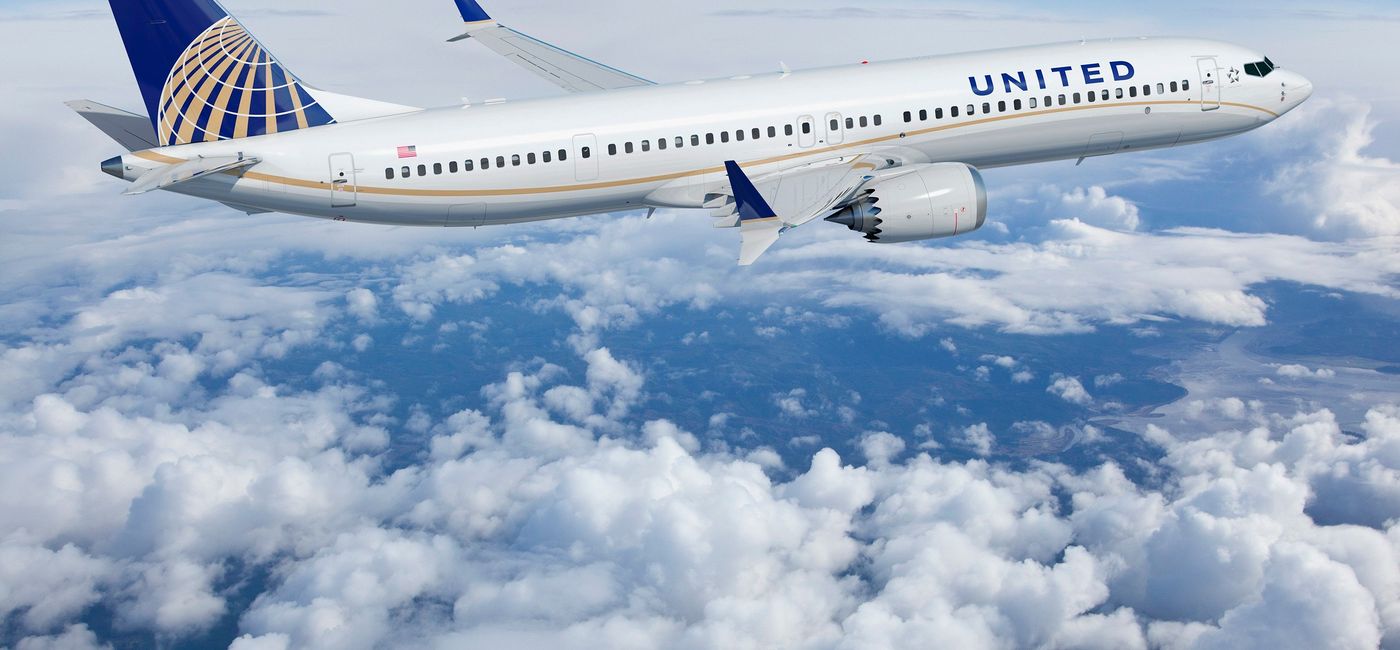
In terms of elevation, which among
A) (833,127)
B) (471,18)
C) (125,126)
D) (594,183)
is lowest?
(594,183)

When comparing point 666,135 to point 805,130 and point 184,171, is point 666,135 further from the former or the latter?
point 184,171

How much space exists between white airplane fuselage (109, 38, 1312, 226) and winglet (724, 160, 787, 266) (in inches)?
236

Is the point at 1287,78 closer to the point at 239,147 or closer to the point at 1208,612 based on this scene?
the point at 239,147

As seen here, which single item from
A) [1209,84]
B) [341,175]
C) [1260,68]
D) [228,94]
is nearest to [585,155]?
[341,175]

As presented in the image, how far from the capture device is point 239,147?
35.8 m

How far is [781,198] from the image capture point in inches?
1464

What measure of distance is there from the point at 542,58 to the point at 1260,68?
35.2m

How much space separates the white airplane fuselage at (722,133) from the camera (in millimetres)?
36094

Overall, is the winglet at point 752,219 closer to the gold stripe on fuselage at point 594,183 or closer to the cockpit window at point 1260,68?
the gold stripe on fuselage at point 594,183

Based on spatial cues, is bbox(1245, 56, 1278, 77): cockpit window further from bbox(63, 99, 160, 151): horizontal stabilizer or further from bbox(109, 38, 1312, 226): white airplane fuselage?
bbox(63, 99, 160, 151): horizontal stabilizer

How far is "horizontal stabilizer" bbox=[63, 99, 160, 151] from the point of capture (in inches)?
1417

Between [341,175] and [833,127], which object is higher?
[833,127]

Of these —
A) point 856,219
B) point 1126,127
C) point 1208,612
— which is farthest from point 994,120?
point 1208,612

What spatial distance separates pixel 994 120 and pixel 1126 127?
6815 mm
